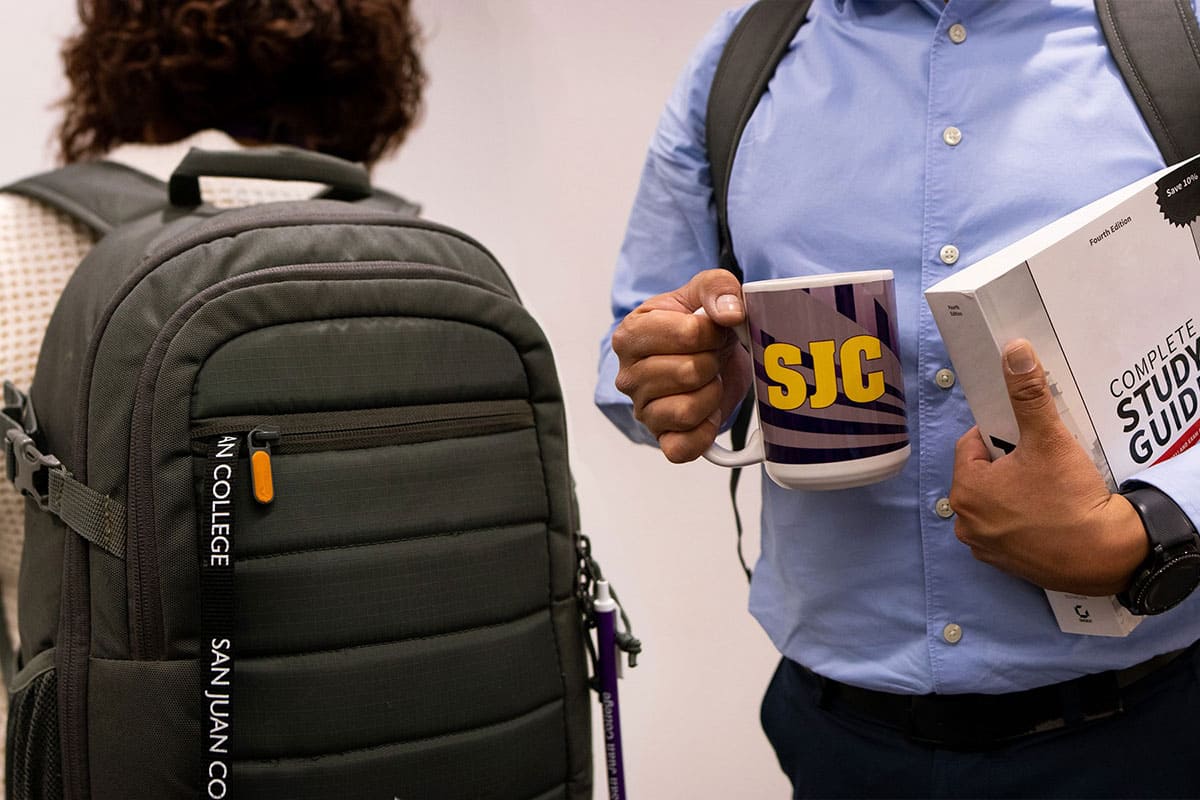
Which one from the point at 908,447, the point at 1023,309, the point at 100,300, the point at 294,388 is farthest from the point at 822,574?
the point at 100,300

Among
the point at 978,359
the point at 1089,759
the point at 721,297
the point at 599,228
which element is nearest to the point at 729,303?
the point at 721,297

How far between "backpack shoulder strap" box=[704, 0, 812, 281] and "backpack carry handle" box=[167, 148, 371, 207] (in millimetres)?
339

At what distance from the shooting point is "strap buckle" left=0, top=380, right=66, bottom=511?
33.2 inches

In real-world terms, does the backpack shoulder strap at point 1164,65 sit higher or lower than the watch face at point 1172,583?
higher

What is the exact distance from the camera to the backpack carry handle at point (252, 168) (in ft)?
3.09

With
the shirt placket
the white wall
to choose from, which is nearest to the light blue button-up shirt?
the shirt placket

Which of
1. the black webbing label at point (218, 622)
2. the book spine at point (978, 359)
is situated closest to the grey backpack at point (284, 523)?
the black webbing label at point (218, 622)

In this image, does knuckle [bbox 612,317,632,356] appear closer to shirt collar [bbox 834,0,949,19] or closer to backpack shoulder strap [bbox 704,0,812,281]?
backpack shoulder strap [bbox 704,0,812,281]

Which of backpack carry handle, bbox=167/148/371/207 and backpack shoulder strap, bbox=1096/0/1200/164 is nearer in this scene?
backpack shoulder strap, bbox=1096/0/1200/164

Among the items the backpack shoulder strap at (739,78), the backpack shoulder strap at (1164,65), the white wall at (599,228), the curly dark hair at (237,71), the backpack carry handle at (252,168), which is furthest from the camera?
the white wall at (599,228)

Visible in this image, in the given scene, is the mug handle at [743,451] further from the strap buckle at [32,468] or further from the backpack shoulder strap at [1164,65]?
the strap buckle at [32,468]

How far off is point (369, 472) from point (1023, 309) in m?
0.46

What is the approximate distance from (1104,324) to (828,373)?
5.9 inches

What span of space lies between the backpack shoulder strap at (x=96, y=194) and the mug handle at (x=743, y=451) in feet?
1.69
